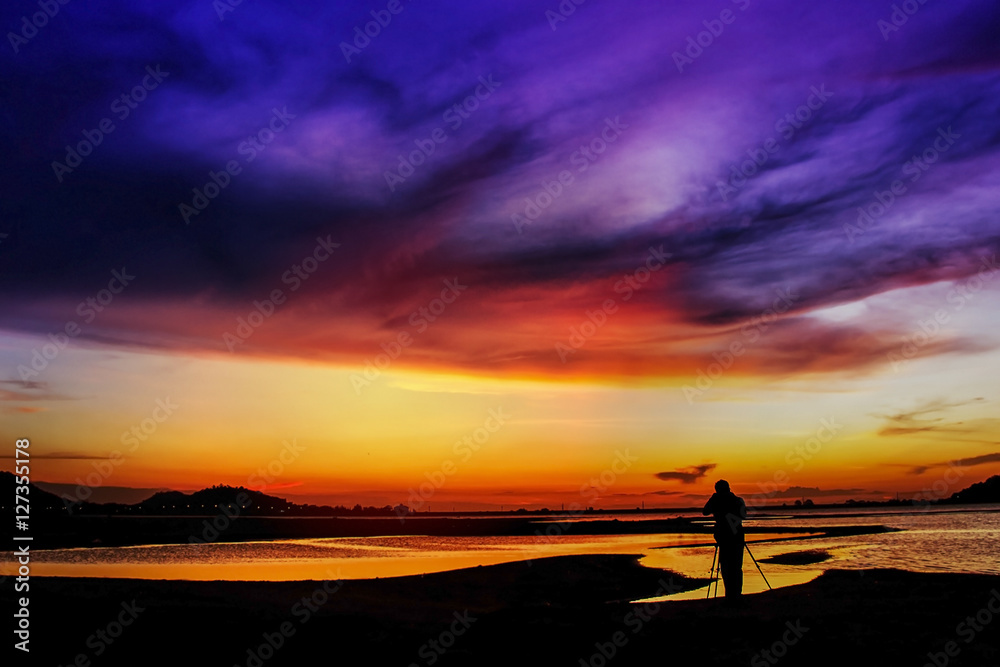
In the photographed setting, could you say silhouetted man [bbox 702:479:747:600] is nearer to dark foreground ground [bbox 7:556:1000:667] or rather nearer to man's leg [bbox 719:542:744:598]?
man's leg [bbox 719:542:744:598]

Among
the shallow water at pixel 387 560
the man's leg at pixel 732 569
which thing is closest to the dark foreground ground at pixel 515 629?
the man's leg at pixel 732 569

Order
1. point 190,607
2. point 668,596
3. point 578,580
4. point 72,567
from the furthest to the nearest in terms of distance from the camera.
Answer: point 72,567 < point 578,580 < point 668,596 < point 190,607

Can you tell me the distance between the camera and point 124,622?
1487 centimetres

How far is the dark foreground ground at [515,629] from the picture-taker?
12.1 metres

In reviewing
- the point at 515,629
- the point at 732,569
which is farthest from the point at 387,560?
the point at 515,629

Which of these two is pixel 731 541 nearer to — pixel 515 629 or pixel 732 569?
pixel 732 569

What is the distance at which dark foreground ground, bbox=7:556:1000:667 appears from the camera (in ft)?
39.7

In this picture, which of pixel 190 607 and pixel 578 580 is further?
pixel 578 580

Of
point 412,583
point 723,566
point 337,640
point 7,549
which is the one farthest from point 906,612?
point 7,549

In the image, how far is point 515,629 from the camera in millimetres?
14328

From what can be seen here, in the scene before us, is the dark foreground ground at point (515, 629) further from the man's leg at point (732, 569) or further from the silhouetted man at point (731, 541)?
the silhouetted man at point (731, 541)

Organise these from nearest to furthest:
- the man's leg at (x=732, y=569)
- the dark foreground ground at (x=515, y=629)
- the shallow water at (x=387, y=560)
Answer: the dark foreground ground at (x=515, y=629)
the man's leg at (x=732, y=569)
the shallow water at (x=387, y=560)

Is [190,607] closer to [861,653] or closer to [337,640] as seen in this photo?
[337,640]

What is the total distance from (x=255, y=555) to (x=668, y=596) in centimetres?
2909
